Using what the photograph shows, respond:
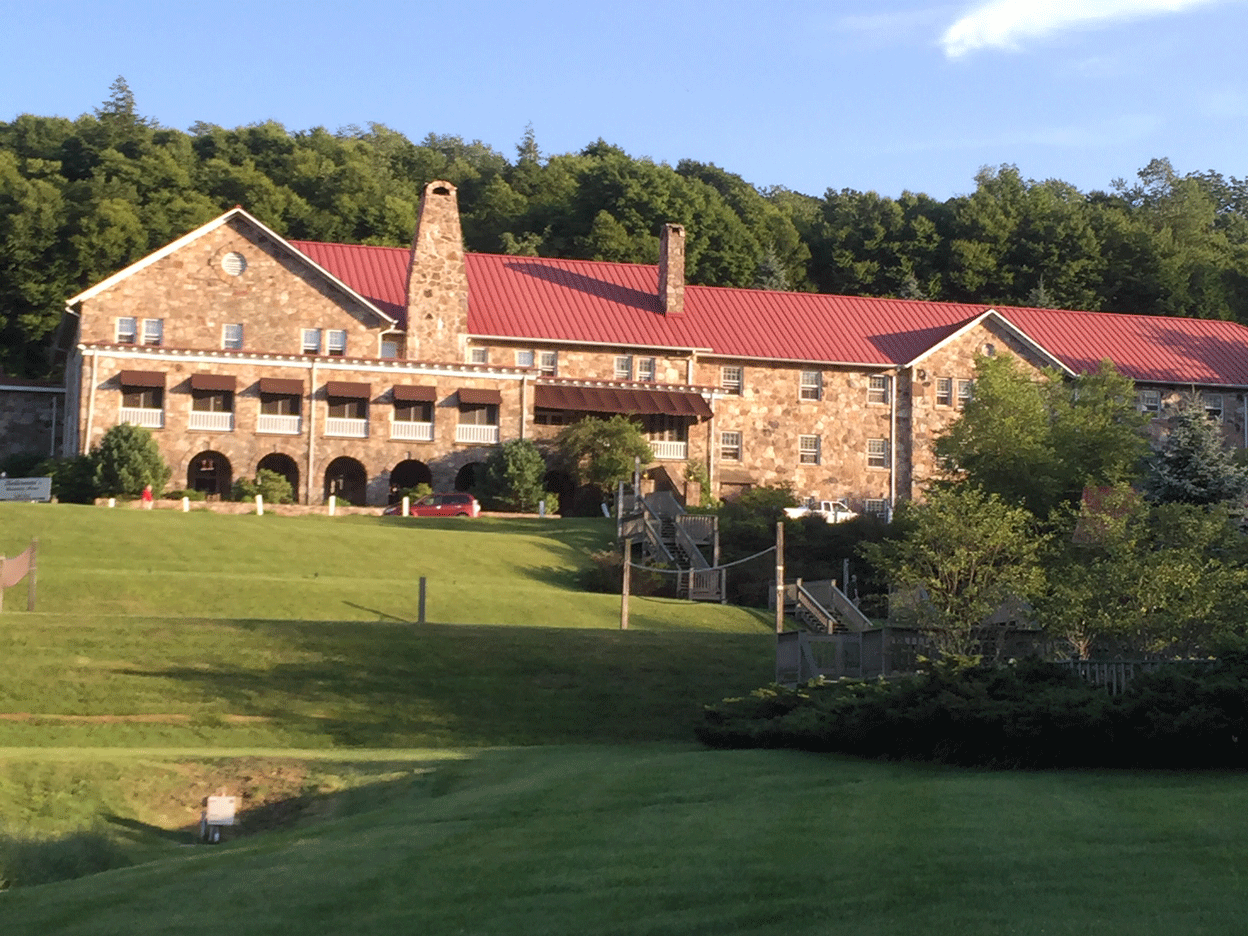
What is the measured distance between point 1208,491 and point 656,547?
627 inches

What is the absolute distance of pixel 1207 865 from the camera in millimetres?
10781

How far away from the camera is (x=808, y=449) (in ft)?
202

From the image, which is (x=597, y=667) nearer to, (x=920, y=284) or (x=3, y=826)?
(x=3, y=826)

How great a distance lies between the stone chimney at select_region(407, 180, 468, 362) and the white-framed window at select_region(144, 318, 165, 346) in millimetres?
8527

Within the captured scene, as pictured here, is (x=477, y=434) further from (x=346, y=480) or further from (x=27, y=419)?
(x=27, y=419)

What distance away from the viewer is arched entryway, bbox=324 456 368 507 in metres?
53.3

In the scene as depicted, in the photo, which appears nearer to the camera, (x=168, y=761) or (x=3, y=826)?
(x=3, y=826)

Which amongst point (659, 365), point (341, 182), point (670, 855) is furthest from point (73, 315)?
A: point (670, 855)

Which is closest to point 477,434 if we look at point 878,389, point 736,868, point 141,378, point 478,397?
point 478,397

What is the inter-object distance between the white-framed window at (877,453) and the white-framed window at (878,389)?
169 cm

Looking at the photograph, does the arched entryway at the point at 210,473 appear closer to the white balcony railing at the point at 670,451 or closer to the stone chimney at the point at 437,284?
the stone chimney at the point at 437,284

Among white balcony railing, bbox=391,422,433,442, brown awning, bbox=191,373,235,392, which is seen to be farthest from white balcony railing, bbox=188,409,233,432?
white balcony railing, bbox=391,422,433,442

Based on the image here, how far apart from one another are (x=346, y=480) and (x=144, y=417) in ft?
23.8

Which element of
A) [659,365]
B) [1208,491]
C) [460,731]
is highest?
[659,365]
